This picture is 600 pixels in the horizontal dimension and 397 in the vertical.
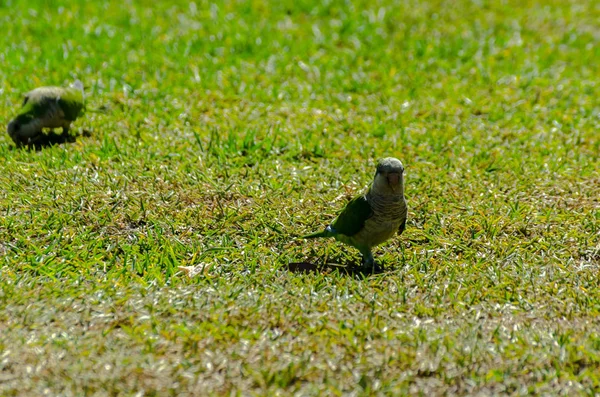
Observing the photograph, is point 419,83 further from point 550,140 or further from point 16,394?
point 16,394

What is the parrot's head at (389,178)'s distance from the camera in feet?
12.7

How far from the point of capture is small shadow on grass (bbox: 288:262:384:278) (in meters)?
4.08

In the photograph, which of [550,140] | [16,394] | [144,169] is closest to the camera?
[16,394]

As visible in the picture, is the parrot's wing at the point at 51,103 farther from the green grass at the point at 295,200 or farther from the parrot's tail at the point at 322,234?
the parrot's tail at the point at 322,234

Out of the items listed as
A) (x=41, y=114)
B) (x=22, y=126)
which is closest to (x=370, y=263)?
(x=41, y=114)

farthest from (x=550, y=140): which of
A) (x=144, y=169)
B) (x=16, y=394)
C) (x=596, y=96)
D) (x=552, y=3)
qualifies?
(x=16, y=394)

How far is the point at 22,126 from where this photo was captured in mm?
5336

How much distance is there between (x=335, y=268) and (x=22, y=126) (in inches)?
103

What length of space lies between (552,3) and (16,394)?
7.82 meters

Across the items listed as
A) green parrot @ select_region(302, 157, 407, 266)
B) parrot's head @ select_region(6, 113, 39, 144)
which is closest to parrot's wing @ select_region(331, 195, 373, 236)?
green parrot @ select_region(302, 157, 407, 266)

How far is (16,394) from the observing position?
10.1 ft

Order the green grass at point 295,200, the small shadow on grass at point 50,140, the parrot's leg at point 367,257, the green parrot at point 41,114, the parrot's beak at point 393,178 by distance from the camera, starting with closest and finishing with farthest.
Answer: the green grass at point 295,200 → the parrot's beak at point 393,178 → the parrot's leg at point 367,257 → the green parrot at point 41,114 → the small shadow on grass at point 50,140

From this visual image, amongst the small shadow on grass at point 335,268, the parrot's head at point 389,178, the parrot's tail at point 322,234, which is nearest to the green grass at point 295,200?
the small shadow on grass at point 335,268

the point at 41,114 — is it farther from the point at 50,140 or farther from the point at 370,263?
the point at 370,263
